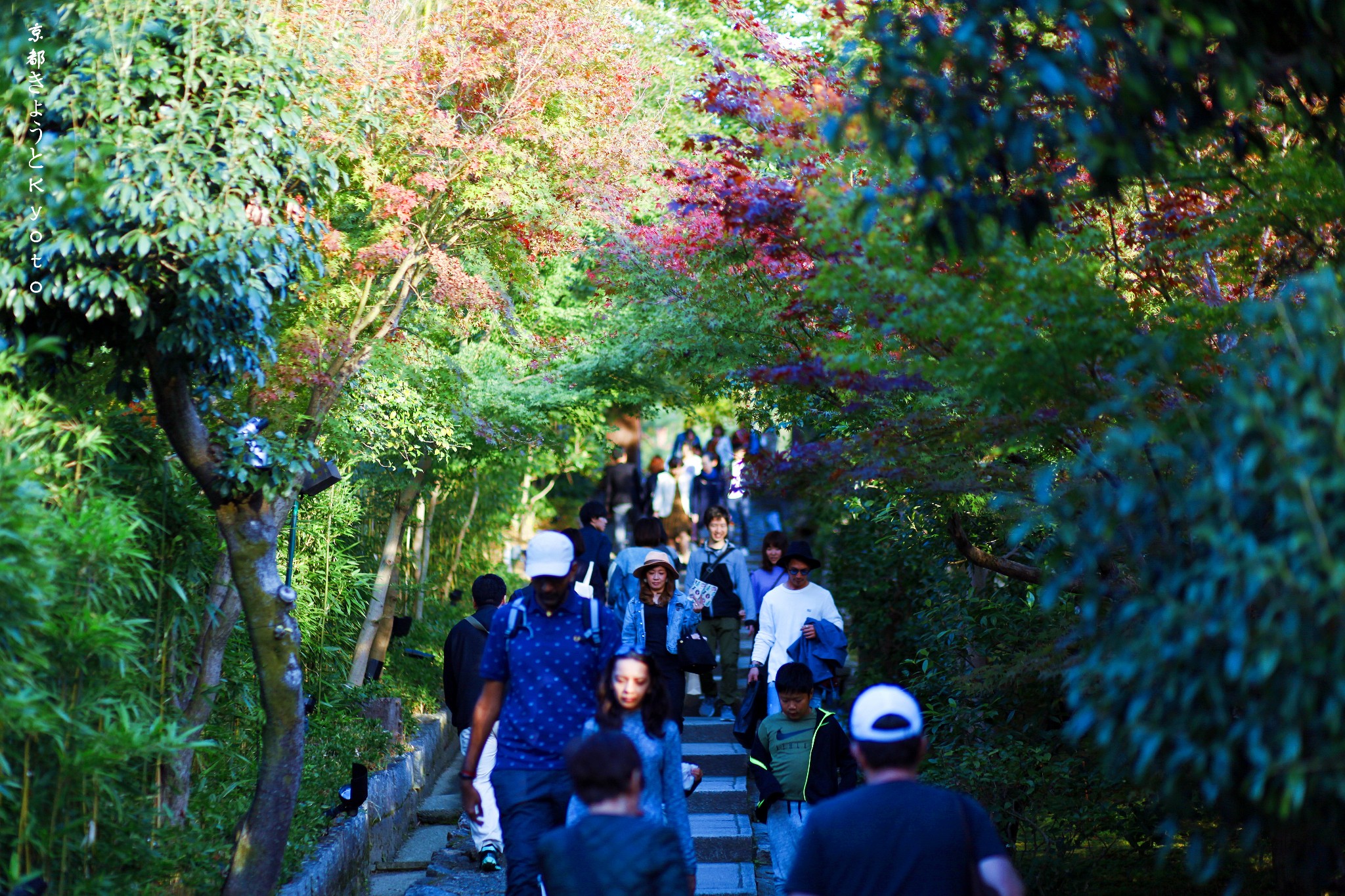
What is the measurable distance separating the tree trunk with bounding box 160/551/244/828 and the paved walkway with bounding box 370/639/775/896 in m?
1.88

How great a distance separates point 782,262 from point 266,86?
3.27 metres

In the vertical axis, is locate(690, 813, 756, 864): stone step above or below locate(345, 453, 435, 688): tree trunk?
below

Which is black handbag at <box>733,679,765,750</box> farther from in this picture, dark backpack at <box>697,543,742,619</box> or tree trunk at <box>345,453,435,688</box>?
tree trunk at <box>345,453,435,688</box>

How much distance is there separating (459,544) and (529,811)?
1080 cm

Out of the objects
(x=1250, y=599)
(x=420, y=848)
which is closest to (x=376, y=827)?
(x=420, y=848)

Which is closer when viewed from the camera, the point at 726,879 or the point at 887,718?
the point at 887,718

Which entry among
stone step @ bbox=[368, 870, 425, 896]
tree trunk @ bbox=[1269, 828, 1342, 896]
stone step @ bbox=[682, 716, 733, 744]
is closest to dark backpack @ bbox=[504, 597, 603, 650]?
tree trunk @ bbox=[1269, 828, 1342, 896]

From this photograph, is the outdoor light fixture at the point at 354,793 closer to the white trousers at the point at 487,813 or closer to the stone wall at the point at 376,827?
the stone wall at the point at 376,827

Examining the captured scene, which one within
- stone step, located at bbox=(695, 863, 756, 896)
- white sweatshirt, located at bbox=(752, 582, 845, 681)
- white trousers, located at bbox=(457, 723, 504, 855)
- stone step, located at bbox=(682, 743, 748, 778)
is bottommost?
stone step, located at bbox=(695, 863, 756, 896)

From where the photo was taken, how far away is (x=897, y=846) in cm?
312

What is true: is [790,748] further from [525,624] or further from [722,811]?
[722,811]

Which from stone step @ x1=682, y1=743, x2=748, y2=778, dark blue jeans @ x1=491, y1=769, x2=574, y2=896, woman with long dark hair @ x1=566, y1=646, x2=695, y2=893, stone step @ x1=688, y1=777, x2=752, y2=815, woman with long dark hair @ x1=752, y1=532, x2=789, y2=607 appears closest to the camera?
woman with long dark hair @ x1=566, y1=646, x2=695, y2=893

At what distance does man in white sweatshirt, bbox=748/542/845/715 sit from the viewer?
7523mm

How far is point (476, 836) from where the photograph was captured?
312 inches
